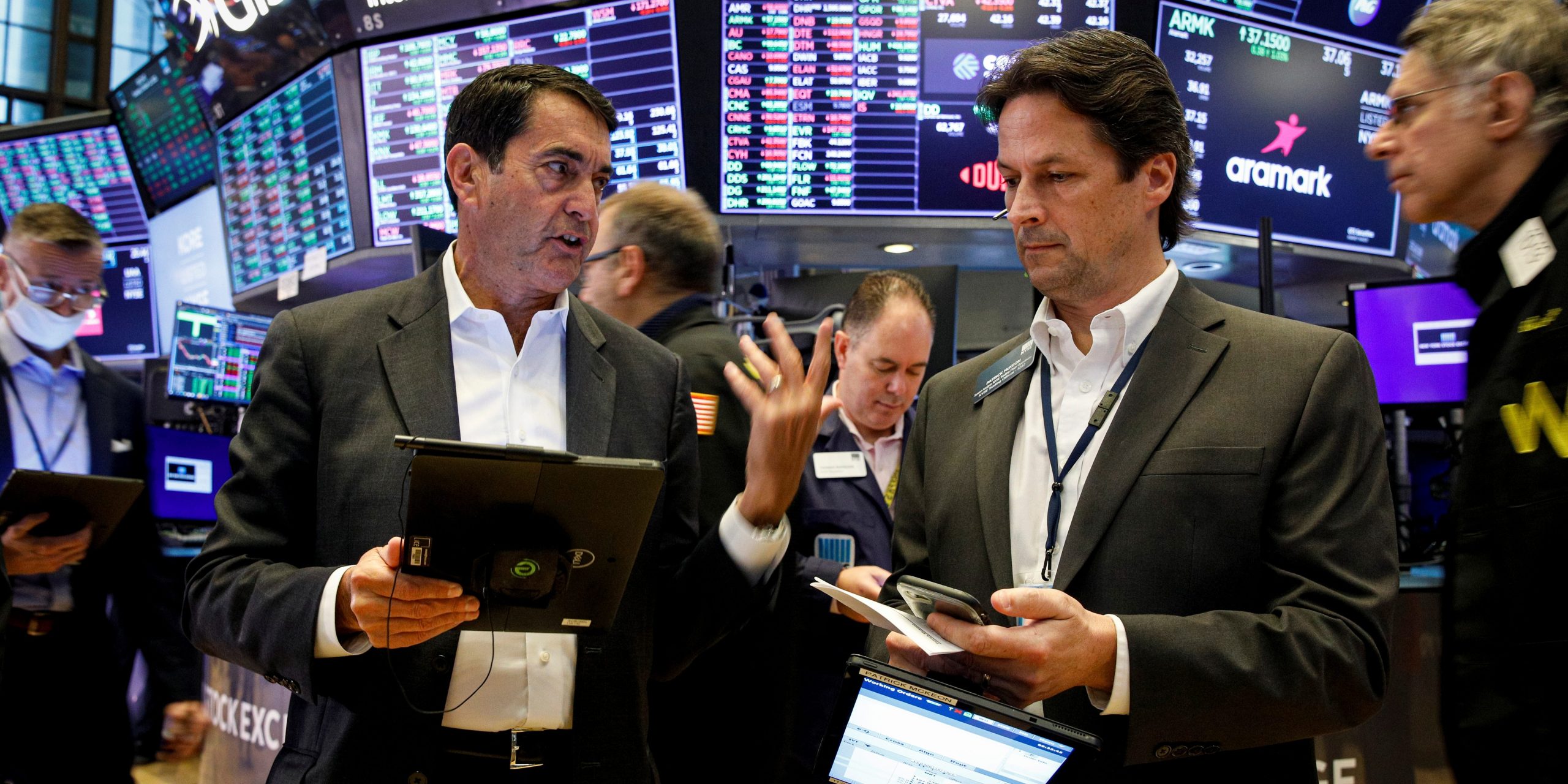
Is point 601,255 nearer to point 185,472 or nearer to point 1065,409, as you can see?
point 1065,409

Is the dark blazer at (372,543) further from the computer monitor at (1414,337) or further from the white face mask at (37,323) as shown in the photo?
the computer monitor at (1414,337)

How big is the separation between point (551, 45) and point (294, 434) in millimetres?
3384

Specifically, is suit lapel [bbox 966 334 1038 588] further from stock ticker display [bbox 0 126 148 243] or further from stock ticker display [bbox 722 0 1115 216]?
stock ticker display [bbox 0 126 148 243]

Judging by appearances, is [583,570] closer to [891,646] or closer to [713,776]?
[891,646]

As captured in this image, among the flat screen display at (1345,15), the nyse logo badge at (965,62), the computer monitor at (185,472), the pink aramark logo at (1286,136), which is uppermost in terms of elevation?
the flat screen display at (1345,15)

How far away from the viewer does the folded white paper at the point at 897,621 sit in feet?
4.40

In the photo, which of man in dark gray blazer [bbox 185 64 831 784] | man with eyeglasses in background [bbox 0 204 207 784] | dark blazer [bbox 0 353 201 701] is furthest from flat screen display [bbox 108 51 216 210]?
man in dark gray blazer [bbox 185 64 831 784]

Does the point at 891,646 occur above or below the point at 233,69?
below

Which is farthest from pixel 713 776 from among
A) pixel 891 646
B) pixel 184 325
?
pixel 184 325

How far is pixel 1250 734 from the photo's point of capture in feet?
4.73

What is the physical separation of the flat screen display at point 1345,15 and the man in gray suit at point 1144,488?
3281 mm

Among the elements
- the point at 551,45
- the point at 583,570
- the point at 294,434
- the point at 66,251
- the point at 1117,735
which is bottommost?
the point at 1117,735

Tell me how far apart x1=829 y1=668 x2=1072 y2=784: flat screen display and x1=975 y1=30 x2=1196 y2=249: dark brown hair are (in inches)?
35.5

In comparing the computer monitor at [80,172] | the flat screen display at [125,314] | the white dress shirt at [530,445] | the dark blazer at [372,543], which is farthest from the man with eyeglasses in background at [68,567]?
the computer monitor at [80,172]
